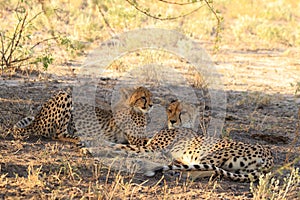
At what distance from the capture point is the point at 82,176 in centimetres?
438

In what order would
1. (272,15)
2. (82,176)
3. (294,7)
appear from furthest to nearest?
1. (294,7)
2. (272,15)
3. (82,176)

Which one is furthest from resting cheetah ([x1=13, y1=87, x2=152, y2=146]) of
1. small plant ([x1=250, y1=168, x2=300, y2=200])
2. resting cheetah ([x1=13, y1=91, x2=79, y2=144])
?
small plant ([x1=250, y1=168, x2=300, y2=200])

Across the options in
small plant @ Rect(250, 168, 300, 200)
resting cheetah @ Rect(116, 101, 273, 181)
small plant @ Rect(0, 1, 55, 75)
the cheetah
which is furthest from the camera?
small plant @ Rect(0, 1, 55, 75)

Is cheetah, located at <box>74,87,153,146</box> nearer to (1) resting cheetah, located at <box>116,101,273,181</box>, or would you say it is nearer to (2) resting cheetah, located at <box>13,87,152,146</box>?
(2) resting cheetah, located at <box>13,87,152,146</box>

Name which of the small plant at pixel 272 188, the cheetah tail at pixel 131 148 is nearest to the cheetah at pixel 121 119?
the cheetah tail at pixel 131 148

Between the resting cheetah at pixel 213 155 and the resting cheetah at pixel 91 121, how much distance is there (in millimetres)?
414

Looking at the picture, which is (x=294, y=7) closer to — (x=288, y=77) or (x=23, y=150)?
(x=288, y=77)

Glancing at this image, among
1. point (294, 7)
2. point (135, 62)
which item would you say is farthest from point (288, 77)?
point (294, 7)

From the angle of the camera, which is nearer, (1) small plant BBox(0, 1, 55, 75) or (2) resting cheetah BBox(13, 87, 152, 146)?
(2) resting cheetah BBox(13, 87, 152, 146)

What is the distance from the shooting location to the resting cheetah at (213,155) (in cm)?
463

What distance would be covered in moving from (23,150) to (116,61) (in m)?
4.79

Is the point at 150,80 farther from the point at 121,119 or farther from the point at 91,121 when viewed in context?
the point at 91,121

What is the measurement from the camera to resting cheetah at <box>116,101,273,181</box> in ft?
15.2

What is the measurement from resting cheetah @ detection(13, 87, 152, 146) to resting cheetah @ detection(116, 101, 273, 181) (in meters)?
0.41
